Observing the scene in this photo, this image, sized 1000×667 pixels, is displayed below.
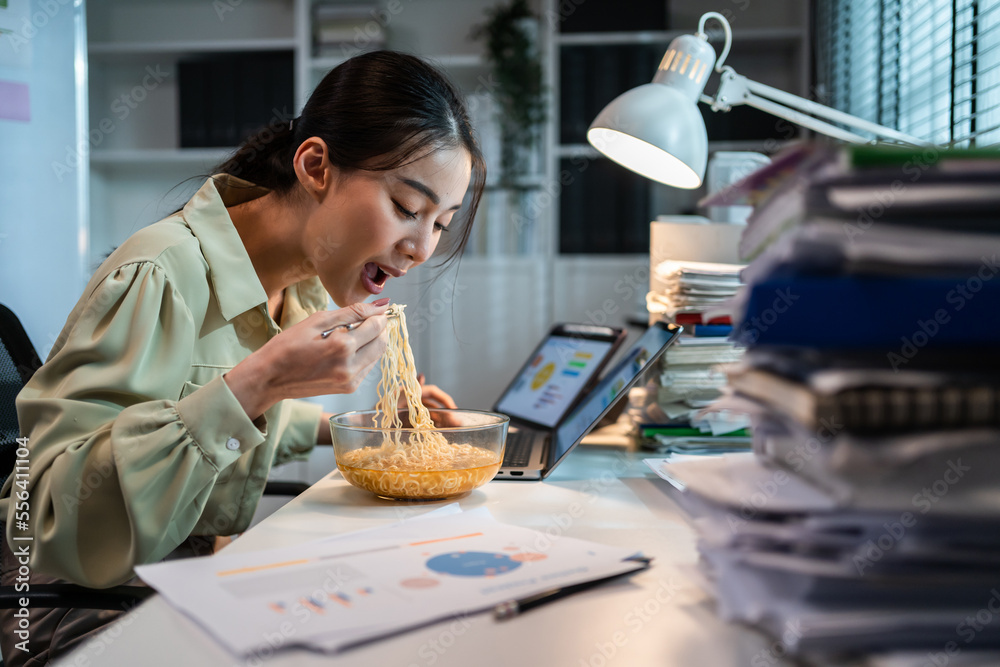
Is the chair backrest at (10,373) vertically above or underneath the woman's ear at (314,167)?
underneath

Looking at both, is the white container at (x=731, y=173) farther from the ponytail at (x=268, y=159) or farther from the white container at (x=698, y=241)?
the ponytail at (x=268, y=159)

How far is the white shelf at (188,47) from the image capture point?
2883 millimetres

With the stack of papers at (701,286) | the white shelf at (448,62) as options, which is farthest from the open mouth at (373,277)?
the white shelf at (448,62)

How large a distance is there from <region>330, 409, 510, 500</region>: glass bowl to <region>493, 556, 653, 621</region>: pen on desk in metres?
0.29

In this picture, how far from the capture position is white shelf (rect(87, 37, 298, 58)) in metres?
2.88

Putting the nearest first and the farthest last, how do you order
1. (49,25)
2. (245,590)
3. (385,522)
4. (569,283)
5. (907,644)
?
1. (907,644)
2. (245,590)
3. (385,522)
4. (49,25)
5. (569,283)

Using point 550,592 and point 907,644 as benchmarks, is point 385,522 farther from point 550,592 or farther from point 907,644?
point 907,644

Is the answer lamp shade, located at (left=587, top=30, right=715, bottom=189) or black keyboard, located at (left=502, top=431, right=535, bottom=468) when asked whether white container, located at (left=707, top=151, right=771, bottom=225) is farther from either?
black keyboard, located at (left=502, top=431, right=535, bottom=468)

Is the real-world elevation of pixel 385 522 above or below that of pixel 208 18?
below

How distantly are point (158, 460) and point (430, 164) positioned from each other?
2.09ft

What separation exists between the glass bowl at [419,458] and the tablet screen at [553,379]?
1.59ft

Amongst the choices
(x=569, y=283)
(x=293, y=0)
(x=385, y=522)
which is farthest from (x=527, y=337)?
(x=385, y=522)

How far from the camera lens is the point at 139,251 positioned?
995mm

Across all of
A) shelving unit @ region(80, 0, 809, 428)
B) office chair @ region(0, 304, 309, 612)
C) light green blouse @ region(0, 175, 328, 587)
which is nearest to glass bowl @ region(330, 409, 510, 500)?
light green blouse @ region(0, 175, 328, 587)
